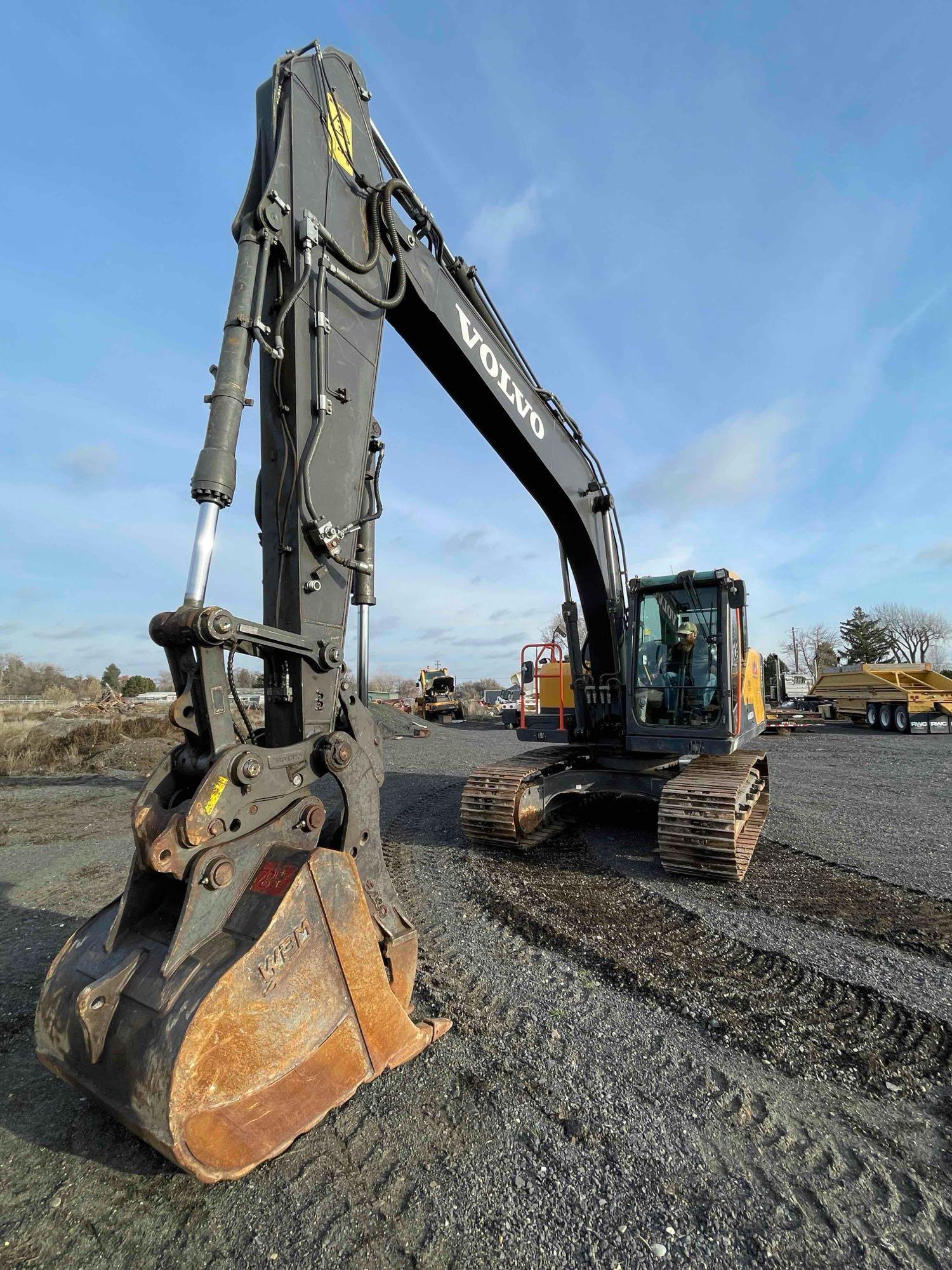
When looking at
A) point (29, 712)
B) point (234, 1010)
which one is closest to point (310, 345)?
point (234, 1010)

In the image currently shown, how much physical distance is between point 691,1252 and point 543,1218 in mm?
462

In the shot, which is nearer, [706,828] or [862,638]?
[706,828]

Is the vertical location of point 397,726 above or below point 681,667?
below

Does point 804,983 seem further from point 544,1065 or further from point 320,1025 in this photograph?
point 320,1025

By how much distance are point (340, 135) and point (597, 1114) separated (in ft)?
16.8

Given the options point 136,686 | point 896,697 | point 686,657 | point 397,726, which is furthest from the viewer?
point 136,686

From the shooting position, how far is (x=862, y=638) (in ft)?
181

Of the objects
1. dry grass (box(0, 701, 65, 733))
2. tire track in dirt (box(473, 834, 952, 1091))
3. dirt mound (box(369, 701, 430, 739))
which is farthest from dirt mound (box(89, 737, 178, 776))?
tire track in dirt (box(473, 834, 952, 1091))

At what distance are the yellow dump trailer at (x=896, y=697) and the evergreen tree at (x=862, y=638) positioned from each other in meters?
34.3

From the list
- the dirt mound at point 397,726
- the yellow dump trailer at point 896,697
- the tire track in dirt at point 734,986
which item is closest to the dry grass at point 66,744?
the dirt mound at point 397,726

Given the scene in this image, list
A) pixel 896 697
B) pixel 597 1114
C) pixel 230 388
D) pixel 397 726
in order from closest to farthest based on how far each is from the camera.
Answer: pixel 597 1114
pixel 230 388
pixel 896 697
pixel 397 726

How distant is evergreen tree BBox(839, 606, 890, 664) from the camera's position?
53.4 metres

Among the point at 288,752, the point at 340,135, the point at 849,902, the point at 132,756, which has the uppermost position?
the point at 340,135

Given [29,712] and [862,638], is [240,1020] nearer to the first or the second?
[29,712]
